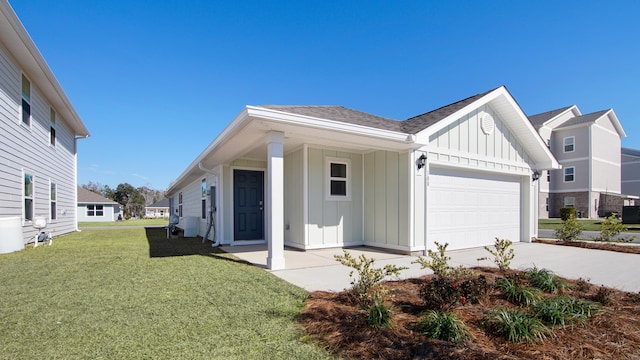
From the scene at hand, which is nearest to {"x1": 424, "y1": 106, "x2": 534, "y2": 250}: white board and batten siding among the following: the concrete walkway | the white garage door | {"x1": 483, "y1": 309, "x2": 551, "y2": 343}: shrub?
the white garage door

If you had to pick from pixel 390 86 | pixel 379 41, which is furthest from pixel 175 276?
pixel 390 86

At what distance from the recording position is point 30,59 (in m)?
7.70

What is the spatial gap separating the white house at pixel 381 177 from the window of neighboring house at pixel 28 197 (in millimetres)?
4594

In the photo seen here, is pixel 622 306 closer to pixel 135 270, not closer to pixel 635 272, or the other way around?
pixel 635 272

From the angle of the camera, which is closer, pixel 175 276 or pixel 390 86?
pixel 175 276

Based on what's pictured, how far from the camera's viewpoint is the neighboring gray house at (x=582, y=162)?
23500 millimetres

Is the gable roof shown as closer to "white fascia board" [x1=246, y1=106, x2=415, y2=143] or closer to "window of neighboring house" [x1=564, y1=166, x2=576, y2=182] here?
"window of neighboring house" [x1=564, y1=166, x2=576, y2=182]

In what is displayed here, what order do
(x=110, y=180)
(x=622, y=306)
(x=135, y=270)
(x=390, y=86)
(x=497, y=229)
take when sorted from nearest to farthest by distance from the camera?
(x=622, y=306), (x=135, y=270), (x=497, y=229), (x=390, y=86), (x=110, y=180)

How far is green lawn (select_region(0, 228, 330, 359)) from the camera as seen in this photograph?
2.33 m

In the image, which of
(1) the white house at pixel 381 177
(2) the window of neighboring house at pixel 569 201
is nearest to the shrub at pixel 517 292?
(1) the white house at pixel 381 177

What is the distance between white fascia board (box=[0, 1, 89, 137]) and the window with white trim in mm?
247

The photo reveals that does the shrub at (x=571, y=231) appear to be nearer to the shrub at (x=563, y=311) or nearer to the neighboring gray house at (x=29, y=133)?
the shrub at (x=563, y=311)

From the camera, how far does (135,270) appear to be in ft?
16.7

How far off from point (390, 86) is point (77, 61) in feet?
39.5
